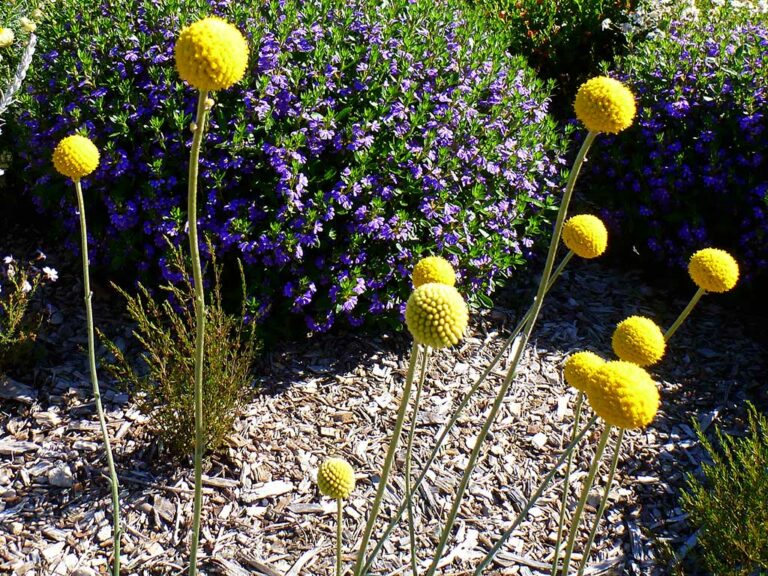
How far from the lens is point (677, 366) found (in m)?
4.24

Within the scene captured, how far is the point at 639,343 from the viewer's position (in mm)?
1959

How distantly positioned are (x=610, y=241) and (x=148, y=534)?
11.8ft

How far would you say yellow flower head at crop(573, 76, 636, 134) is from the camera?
1621 millimetres

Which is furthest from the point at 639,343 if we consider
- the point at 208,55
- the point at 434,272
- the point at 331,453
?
the point at 331,453

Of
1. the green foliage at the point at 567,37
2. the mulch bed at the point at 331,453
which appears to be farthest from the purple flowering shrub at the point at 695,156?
the green foliage at the point at 567,37

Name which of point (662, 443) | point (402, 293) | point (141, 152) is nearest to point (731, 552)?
point (662, 443)

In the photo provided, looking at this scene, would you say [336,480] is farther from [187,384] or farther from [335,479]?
[187,384]

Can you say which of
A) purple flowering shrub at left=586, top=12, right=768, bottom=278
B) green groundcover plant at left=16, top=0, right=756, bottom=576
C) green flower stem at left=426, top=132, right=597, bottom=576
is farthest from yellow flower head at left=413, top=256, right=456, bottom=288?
purple flowering shrub at left=586, top=12, right=768, bottom=278

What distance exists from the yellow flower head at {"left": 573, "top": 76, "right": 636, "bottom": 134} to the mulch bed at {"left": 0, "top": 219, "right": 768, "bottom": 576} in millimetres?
2064

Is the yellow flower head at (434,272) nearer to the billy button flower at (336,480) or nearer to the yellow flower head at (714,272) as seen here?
the billy button flower at (336,480)

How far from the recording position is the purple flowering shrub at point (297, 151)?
11.5 feet

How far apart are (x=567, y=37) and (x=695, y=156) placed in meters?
2.07

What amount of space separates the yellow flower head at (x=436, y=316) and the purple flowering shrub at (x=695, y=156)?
11.7ft

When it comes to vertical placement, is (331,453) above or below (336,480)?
above
